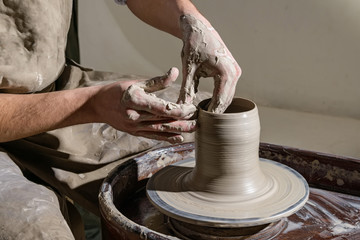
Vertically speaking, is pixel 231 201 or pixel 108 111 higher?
pixel 108 111

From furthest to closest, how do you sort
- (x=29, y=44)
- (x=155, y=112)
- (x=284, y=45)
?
(x=284, y=45), (x=29, y=44), (x=155, y=112)

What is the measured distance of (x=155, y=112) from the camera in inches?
50.0

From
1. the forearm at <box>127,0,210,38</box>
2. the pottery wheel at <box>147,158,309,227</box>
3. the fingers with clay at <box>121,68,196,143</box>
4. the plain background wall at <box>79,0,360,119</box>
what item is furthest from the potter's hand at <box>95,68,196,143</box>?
the plain background wall at <box>79,0,360,119</box>

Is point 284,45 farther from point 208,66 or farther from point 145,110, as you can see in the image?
point 145,110

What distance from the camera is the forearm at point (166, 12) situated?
67.1 inches

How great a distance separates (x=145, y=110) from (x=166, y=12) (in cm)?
65

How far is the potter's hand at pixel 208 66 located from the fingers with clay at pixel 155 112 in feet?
0.27

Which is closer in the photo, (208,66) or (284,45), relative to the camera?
(208,66)

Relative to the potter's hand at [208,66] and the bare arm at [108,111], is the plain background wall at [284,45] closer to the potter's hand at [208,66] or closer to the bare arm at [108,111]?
the potter's hand at [208,66]

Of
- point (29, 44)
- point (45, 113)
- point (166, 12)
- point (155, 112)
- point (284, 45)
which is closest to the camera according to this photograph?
point (155, 112)

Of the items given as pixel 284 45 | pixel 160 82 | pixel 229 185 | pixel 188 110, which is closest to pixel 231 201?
pixel 229 185

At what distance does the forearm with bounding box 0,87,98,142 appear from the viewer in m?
1.40

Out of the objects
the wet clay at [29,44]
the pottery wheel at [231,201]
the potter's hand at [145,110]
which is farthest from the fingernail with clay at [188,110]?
the wet clay at [29,44]

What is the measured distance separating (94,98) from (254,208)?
539mm
